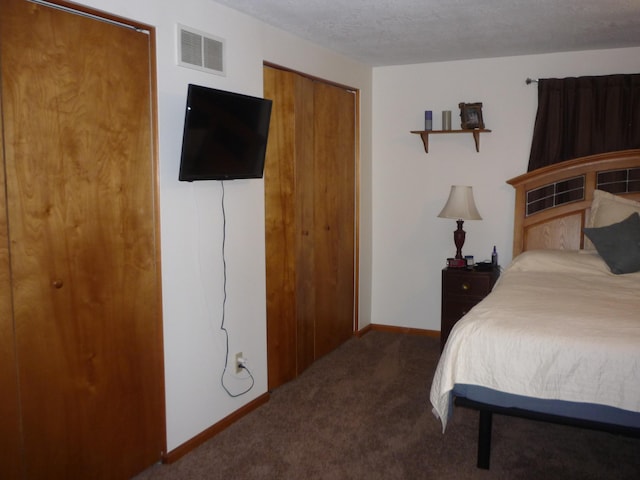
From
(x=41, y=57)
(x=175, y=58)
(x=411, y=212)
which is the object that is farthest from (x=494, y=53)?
(x=41, y=57)

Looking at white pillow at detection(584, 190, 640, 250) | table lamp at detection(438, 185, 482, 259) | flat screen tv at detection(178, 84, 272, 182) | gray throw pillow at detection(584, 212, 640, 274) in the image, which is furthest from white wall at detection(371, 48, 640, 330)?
flat screen tv at detection(178, 84, 272, 182)

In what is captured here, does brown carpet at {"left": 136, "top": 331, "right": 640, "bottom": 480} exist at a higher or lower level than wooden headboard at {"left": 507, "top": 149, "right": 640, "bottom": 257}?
lower

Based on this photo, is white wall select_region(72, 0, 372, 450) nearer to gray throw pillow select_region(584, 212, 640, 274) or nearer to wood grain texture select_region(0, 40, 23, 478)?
wood grain texture select_region(0, 40, 23, 478)

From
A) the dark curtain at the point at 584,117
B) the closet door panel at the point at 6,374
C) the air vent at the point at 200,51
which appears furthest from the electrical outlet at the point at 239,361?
the dark curtain at the point at 584,117

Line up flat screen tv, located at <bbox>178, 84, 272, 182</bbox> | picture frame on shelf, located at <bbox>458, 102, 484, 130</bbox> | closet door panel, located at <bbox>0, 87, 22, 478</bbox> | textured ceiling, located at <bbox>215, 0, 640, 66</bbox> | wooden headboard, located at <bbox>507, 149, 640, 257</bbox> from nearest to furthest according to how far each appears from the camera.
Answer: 1. closet door panel, located at <bbox>0, 87, 22, 478</bbox>
2. flat screen tv, located at <bbox>178, 84, 272, 182</bbox>
3. textured ceiling, located at <bbox>215, 0, 640, 66</bbox>
4. wooden headboard, located at <bbox>507, 149, 640, 257</bbox>
5. picture frame on shelf, located at <bbox>458, 102, 484, 130</bbox>

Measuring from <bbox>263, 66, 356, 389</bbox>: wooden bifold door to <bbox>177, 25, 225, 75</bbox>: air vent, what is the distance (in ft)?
1.67

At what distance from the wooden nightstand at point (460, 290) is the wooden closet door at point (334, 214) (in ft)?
2.69

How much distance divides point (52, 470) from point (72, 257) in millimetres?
846

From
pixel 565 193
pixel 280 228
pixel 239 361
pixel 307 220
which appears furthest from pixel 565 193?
pixel 239 361

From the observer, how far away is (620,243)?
138 inches

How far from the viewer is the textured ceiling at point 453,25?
10.0ft

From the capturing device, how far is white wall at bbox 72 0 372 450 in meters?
2.67

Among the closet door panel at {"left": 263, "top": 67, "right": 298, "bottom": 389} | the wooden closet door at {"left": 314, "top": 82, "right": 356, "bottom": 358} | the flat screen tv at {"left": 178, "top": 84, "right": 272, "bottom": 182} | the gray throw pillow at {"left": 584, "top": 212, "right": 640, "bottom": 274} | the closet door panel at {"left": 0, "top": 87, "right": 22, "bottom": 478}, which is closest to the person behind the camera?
the closet door panel at {"left": 0, "top": 87, "right": 22, "bottom": 478}

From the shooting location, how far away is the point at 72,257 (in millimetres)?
2258
